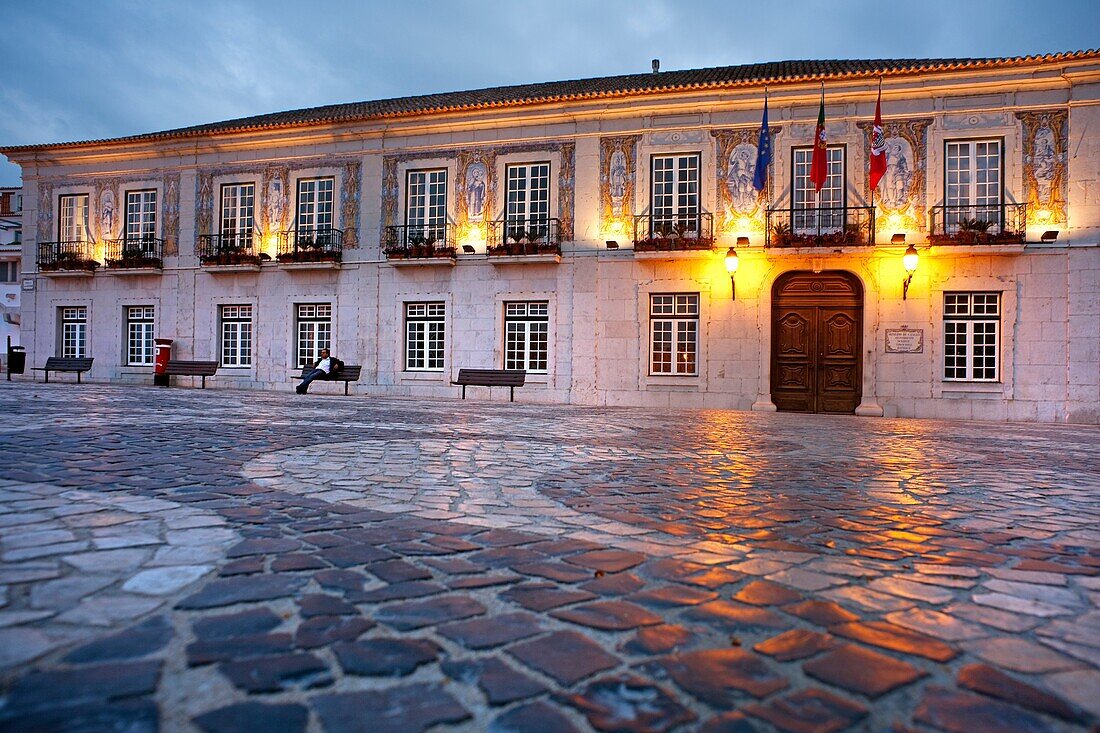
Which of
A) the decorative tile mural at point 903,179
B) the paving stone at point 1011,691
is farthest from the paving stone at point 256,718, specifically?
the decorative tile mural at point 903,179

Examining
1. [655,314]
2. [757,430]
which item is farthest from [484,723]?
[655,314]

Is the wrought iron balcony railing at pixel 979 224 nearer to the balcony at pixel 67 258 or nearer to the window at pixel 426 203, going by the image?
the window at pixel 426 203

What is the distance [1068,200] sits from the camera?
15.9 m

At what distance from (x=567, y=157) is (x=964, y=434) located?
12.2 metres

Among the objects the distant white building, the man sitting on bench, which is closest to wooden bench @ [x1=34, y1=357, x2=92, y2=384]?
the man sitting on bench

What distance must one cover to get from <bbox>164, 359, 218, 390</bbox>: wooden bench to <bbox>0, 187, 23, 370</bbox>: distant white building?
3484 cm

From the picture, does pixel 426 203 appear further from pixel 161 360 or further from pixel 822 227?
pixel 822 227

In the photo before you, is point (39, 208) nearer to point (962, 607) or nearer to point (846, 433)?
point (846, 433)

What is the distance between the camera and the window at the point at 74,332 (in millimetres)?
23719

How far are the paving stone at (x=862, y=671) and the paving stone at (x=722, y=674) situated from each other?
14cm

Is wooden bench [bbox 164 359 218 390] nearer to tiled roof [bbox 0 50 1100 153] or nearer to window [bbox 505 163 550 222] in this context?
tiled roof [bbox 0 50 1100 153]

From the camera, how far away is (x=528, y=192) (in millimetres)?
19625

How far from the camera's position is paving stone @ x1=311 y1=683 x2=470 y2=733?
159 centimetres

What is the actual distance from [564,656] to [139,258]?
24859mm
